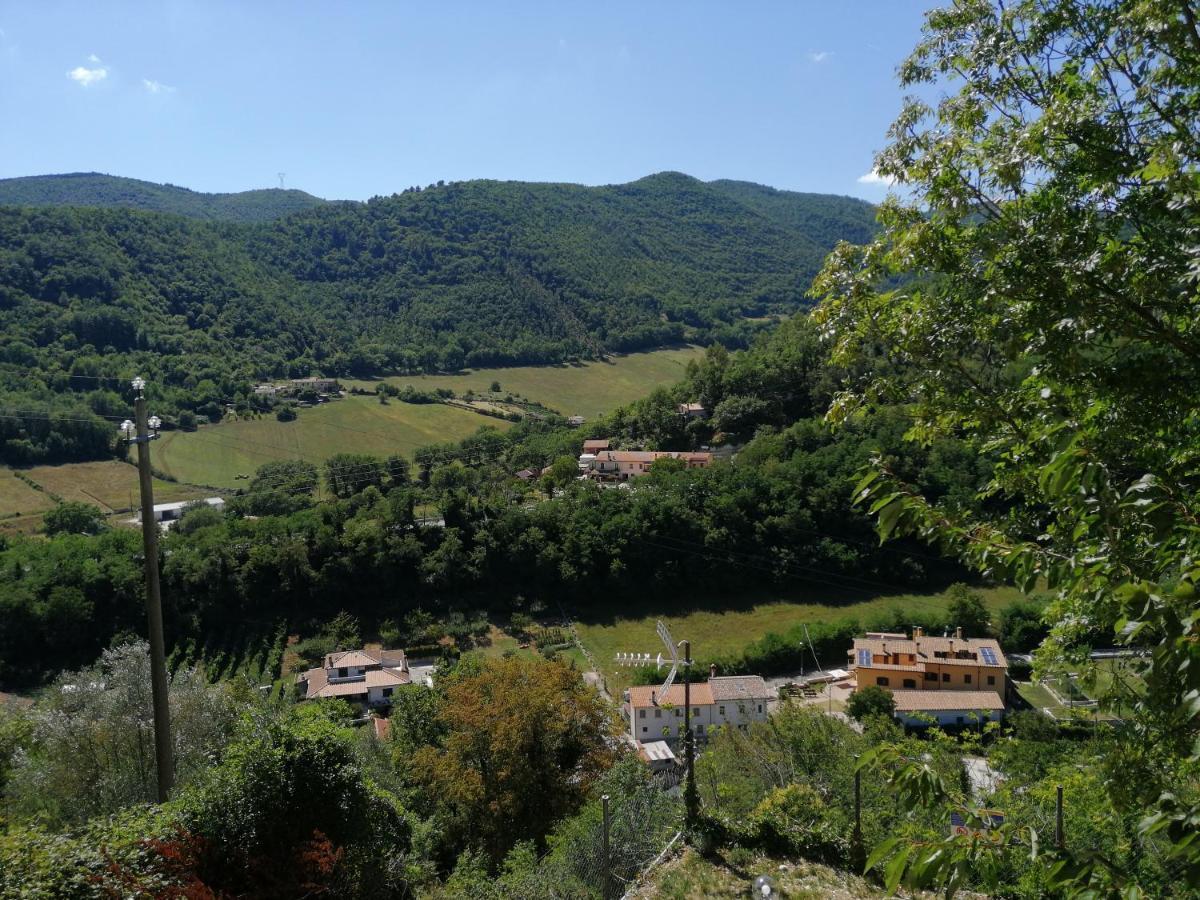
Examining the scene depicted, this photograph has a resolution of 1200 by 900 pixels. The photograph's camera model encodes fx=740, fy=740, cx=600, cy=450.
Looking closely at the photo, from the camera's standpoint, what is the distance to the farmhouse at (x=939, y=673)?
83.7ft

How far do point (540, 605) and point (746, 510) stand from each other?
1292cm

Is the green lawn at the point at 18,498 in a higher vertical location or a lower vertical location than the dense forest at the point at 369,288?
lower

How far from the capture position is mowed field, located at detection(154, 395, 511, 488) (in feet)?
194

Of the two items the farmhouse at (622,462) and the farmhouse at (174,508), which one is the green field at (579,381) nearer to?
the farmhouse at (622,462)

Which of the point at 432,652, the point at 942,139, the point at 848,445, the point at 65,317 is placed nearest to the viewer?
the point at 942,139

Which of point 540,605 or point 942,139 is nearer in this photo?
point 942,139

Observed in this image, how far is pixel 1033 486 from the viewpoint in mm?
4574

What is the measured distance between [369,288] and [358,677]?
108 meters

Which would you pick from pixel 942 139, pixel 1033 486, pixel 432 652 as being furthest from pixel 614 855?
pixel 432 652

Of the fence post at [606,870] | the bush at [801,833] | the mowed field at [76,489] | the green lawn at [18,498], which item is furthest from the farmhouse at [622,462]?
the fence post at [606,870]

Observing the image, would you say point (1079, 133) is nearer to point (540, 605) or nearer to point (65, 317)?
point (540, 605)

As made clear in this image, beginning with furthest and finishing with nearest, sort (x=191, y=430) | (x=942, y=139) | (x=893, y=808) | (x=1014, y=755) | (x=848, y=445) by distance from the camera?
(x=191, y=430), (x=848, y=445), (x=1014, y=755), (x=893, y=808), (x=942, y=139)

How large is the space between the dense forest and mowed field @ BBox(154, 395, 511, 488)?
546 centimetres

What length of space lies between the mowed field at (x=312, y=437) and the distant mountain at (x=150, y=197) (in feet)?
332
